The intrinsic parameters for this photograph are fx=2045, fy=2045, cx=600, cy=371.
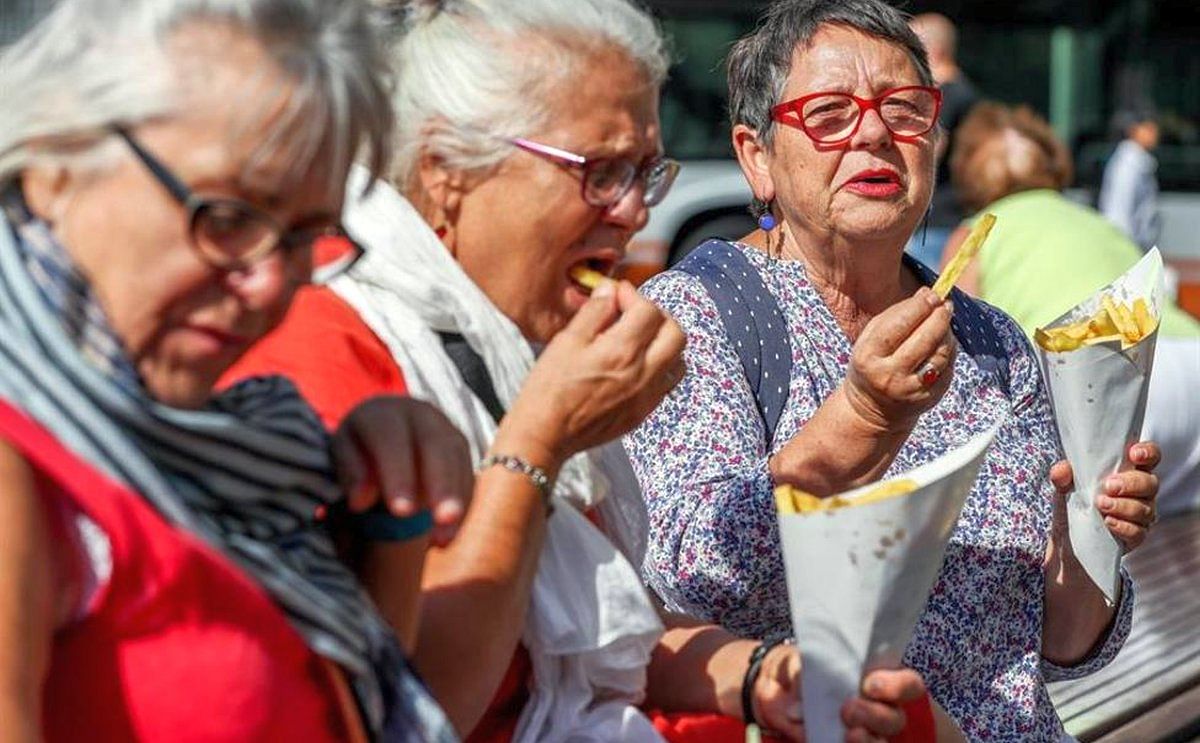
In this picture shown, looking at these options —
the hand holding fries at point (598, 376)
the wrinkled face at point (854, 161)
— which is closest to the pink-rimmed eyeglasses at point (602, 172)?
the hand holding fries at point (598, 376)

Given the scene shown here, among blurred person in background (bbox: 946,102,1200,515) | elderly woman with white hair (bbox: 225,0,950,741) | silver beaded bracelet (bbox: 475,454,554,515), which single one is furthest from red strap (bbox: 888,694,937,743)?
blurred person in background (bbox: 946,102,1200,515)

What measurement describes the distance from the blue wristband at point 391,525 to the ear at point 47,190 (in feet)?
1.33

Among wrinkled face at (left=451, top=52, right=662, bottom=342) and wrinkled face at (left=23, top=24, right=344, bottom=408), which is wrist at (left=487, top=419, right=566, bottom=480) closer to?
wrinkled face at (left=451, top=52, right=662, bottom=342)

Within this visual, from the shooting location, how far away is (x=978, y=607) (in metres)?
2.80

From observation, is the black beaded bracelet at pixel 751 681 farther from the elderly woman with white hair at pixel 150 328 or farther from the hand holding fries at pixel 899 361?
the elderly woman with white hair at pixel 150 328

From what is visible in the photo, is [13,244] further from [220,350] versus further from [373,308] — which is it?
[373,308]

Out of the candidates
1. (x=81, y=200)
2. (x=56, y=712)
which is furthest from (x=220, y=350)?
(x=56, y=712)

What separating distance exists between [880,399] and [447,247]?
592 millimetres

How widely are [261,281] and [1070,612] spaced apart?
1746 mm

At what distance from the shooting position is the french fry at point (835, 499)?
1.96 m

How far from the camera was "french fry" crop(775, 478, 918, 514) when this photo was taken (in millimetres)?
1962

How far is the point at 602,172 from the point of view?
214 centimetres

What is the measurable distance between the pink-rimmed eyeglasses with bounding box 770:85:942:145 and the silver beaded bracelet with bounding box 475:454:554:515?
3.93 ft

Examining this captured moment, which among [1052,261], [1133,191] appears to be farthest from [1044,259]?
[1133,191]
